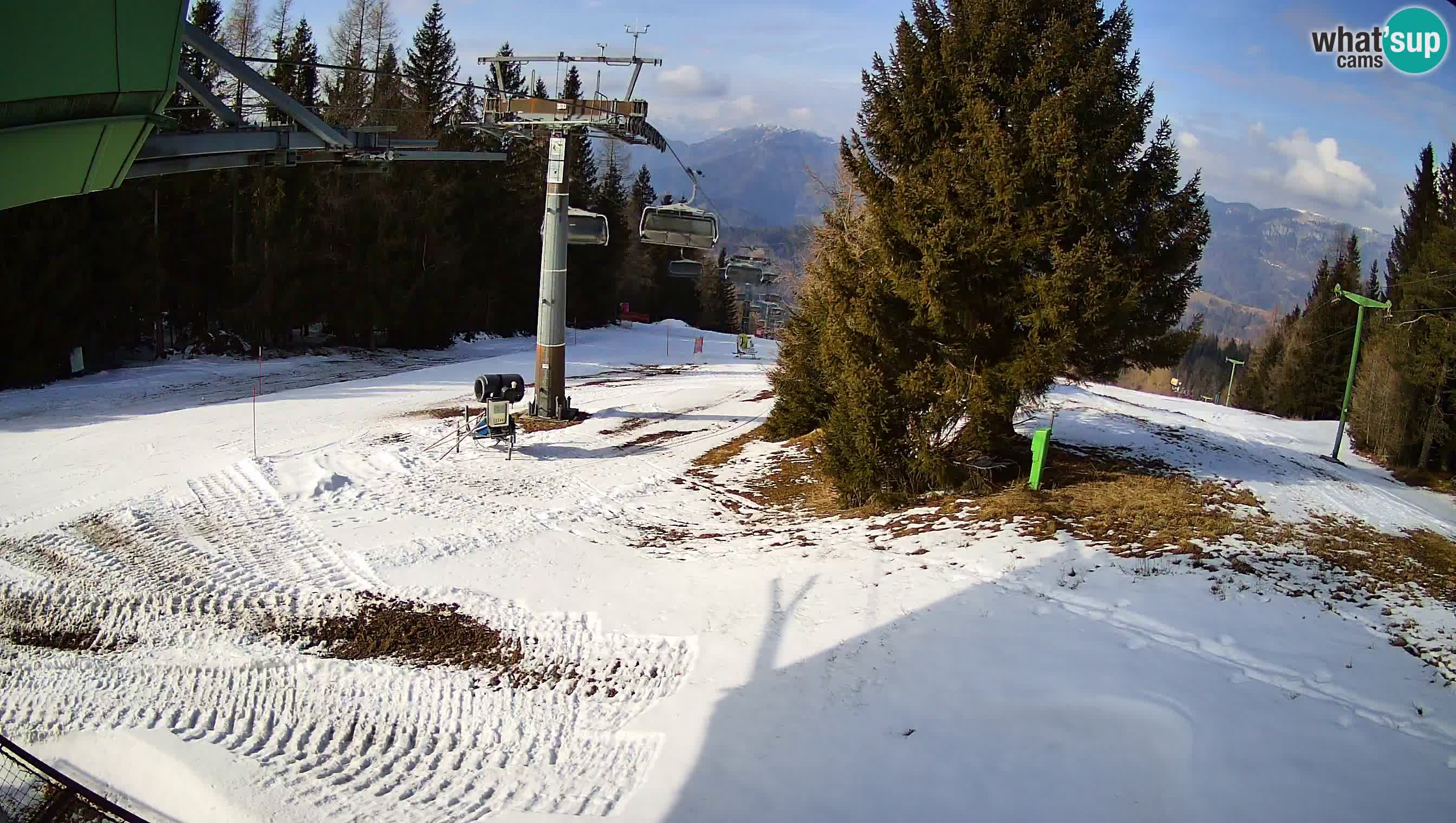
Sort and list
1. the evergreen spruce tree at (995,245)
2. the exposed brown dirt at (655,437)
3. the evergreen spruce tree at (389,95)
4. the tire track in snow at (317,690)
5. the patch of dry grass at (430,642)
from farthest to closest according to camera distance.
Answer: the evergreen spruce tree at (389,95), the exposed brown dirt at (655,437), the evergreen spruce tree at (995,245), the patch of dry grass at (430,642), the tire track in snow at (317,690)

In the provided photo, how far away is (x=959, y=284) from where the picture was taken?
35.6 ft

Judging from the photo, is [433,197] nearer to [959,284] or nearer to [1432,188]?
[959,284]

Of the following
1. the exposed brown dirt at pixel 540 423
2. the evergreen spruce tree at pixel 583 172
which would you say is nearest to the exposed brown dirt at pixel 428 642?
the exposed brown dirt at pixel 540 423

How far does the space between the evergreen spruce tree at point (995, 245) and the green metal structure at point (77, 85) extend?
8342 millimetres

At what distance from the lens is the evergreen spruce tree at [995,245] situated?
1006 centimetres

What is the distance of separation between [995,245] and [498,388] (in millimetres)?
9688

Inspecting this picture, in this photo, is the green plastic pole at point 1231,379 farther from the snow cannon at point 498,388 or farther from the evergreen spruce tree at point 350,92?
the evergreen spruce tree at point 350,92

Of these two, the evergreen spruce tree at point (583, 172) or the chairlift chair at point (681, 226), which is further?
the evergreen spruce tree at point (583, 172)

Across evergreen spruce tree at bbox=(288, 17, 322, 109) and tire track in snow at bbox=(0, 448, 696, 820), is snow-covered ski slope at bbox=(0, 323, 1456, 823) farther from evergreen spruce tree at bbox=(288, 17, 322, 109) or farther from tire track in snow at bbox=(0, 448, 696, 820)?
evergreen spruce tree at bbox=(288, 17, 322, 109)

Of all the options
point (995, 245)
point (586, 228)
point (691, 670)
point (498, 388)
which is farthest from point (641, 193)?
point (691, 670)

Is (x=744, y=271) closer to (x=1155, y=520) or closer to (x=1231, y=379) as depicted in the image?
(x=1155, y=520)

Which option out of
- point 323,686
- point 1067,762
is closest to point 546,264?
point 323,686

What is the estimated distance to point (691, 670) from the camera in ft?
23.2

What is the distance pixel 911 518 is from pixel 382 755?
6.51m
